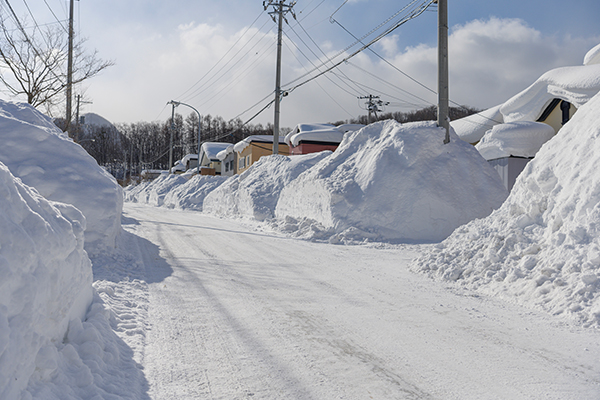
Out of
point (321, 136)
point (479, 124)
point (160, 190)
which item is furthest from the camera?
point (160, 190)

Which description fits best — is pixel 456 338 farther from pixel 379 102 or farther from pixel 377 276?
pixel 379 102

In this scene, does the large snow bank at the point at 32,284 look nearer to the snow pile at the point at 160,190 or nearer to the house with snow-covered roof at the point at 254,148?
the house with snow-covered roof at the point at 254,148

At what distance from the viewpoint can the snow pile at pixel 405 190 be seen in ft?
37.2

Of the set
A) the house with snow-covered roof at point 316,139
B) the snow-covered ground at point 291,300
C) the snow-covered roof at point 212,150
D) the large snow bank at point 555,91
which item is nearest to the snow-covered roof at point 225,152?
the snow-covered roof at point 212,150

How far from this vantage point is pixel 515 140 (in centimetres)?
1978

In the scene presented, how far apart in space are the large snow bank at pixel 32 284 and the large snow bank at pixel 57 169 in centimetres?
381

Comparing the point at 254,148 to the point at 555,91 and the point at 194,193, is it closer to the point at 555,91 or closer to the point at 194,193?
the point at 194,193

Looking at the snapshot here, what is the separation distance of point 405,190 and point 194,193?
21.3 meters

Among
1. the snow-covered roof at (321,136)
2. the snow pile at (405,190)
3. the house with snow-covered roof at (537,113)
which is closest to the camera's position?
the snow pile at (405,190)

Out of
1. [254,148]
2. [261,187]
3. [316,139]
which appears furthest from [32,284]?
[254,148]

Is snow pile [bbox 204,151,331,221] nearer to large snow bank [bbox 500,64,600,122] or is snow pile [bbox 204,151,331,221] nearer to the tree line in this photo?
large snow bank [bbox 500,64,600,122]

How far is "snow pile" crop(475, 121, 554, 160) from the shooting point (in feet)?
64.8

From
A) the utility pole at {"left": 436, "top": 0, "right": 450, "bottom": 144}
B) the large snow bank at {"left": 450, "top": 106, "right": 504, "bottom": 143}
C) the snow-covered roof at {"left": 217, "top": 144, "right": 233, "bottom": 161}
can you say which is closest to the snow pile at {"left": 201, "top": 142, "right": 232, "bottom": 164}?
the snow-covered roof at {"left": 217, "top": 144, "right": 233, "bottom": 161}

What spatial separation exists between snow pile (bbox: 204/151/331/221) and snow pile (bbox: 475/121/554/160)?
→ 334 inches
